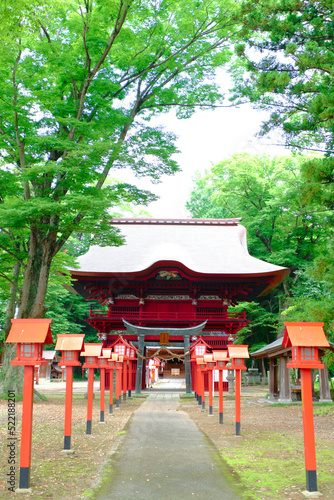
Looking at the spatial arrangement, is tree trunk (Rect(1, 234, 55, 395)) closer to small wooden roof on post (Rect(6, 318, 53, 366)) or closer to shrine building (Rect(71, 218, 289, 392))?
shrine building (Rect(71, 218, 289, 392))

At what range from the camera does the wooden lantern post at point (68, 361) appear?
600 cm

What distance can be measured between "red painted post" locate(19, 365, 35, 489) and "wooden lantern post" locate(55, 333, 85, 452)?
144cm

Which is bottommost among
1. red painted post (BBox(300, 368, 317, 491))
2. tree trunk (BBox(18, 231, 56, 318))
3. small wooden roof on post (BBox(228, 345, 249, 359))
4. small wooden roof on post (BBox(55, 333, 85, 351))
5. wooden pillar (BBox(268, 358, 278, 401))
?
wooden pillar (BBox(268, 358, 278, 401))

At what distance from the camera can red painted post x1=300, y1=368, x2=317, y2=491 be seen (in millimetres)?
4273

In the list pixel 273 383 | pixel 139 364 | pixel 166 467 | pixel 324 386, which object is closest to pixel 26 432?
pixel 166 467

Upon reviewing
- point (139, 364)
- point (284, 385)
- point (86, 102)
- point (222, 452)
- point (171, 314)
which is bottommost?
point (284, 385)

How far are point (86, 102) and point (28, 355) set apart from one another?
9.60m

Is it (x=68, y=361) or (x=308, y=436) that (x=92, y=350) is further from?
(x=308, y=436)

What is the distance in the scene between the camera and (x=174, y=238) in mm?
22875

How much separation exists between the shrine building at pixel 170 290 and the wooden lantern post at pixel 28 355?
1239 centimetres

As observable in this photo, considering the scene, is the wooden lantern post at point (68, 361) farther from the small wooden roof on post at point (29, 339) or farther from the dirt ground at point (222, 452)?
the small wooden roof on post at point (29, 339)

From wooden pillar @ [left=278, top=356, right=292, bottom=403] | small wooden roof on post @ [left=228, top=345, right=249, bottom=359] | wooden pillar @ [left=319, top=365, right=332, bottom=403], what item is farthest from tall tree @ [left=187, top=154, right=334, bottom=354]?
small wooden roof on post @ [left=228, top=345, right=249, bottom=359]

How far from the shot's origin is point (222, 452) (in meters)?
6.18

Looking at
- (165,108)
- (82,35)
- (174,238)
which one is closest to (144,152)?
(165,108)
